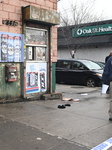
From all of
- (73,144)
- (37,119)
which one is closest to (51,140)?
(73,144)

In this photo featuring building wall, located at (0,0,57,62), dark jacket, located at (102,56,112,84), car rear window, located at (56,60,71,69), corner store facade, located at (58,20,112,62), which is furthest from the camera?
corner store facade, located at (58,20,112,62)

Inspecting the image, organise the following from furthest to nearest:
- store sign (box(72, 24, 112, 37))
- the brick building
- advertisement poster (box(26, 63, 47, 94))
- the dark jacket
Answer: store sign (box(72, 24, 112, 37)), advertisement poster (box(26, 63, 47, 94)), the brick building, the dark jacket

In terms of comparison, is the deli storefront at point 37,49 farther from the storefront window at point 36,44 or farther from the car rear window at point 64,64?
the car rear window at point 64,64

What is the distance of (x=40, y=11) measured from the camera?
7832 mm

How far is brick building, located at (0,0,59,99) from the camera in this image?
7.37 m

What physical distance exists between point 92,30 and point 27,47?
663 inches

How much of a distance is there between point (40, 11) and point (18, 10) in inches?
29.5

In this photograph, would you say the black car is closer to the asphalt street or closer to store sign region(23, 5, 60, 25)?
store sign region(23, 5, 60, 25)

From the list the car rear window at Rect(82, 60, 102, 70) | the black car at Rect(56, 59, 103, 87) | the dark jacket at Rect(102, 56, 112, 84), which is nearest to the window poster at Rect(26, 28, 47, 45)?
the dark jacket at Rect(102, 56, 112, 84)

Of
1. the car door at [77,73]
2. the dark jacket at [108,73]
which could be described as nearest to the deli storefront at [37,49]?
the dark jacket at [108,73]

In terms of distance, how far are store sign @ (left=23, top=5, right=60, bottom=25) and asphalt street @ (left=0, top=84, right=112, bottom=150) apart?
2.92 meters

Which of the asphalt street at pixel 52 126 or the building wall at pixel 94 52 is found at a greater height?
the building wall at pixel 94 52

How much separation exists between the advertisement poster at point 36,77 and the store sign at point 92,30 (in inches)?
611

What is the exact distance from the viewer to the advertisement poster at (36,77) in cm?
806
